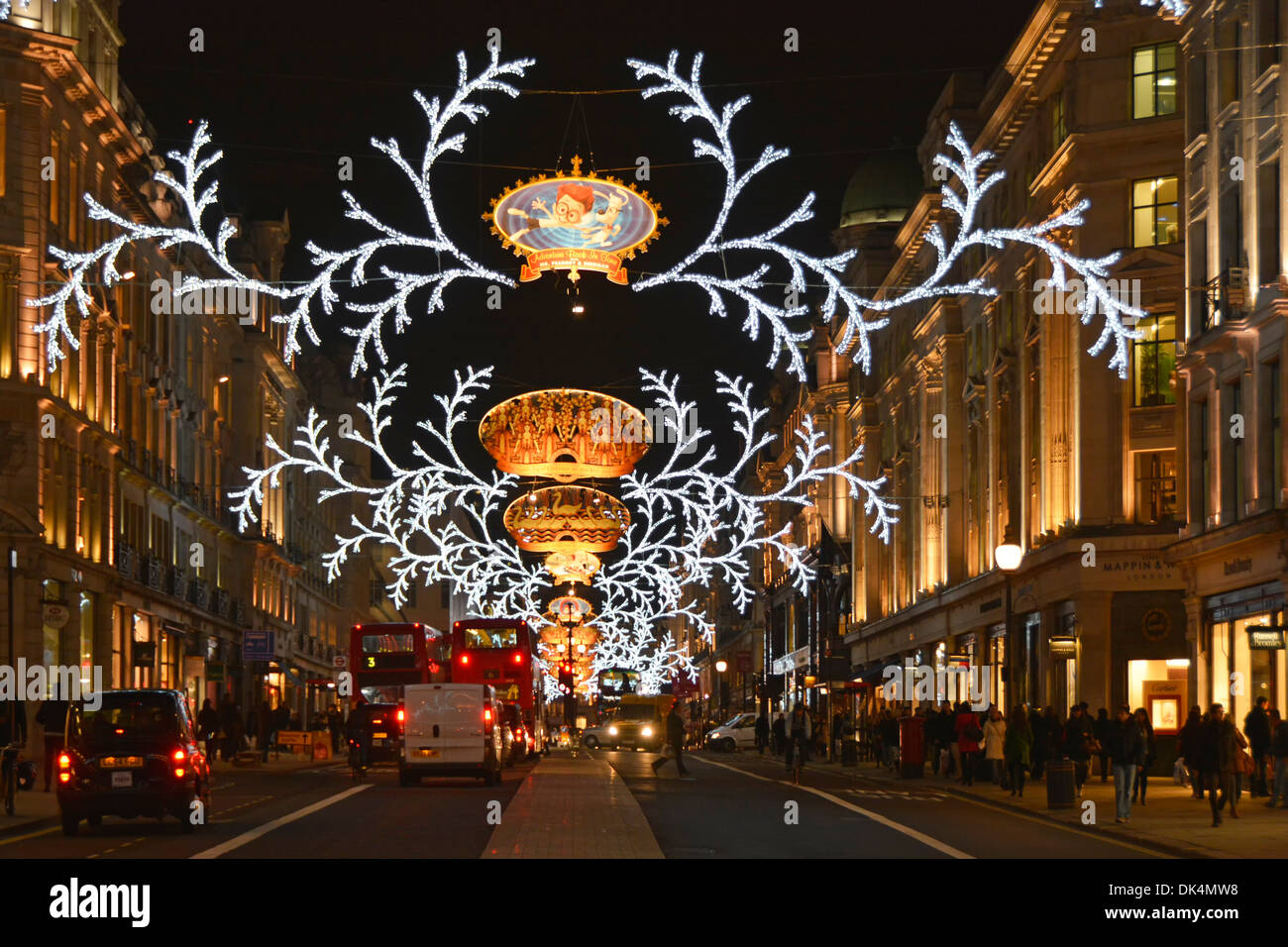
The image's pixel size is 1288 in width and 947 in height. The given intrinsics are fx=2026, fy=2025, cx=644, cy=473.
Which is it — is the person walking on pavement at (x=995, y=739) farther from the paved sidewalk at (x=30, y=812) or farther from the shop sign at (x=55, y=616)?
the shop sign at (x=55, y=616)

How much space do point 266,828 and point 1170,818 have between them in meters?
13.7

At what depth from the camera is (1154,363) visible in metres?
46.2

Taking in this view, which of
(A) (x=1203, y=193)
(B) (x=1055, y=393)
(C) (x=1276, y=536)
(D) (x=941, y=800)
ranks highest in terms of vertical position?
(A) (x=1203, y=193)

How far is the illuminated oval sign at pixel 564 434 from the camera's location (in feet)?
128

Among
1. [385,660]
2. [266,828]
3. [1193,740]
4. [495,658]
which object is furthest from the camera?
[495,658]

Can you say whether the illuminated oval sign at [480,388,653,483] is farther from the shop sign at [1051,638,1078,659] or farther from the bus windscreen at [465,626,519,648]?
the bus windscreen at [465,626,519,648]

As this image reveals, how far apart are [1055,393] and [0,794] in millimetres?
26902

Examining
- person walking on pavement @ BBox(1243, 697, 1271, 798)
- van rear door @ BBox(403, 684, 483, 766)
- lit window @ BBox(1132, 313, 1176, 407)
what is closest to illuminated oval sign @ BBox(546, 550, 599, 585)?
van rear door @ BBox(403, 684, 483, 766)

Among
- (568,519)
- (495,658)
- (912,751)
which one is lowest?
(912,751)

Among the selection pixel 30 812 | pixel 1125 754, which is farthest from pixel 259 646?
pixel 1125 754

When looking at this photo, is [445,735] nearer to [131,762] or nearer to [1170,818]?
[131,762]

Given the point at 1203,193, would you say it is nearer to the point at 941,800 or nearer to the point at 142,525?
the point at 941,800

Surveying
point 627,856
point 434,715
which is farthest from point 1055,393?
point 627,856
